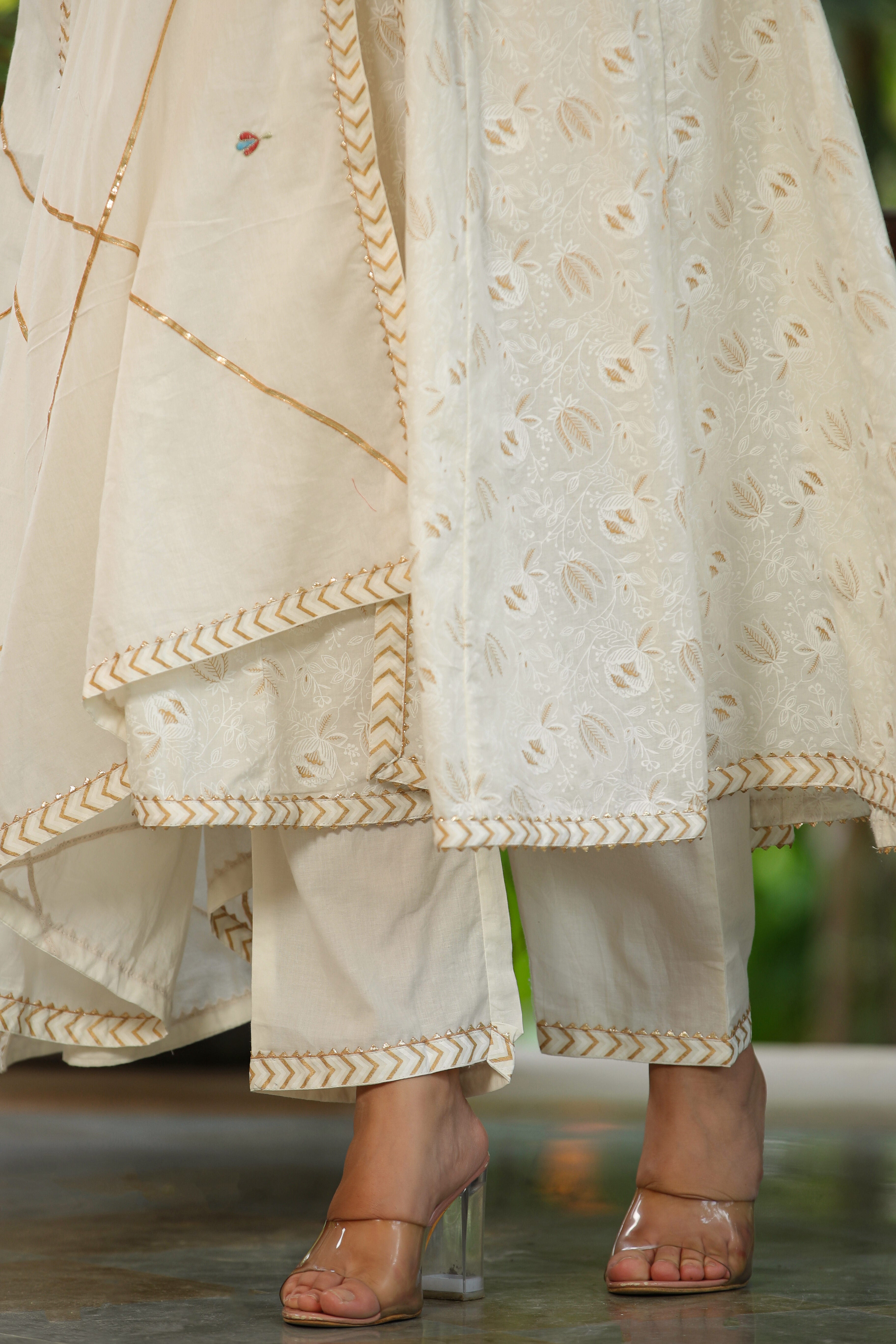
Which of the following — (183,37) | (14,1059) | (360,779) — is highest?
(183,37)

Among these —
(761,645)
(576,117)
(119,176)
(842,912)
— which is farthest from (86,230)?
(842,912)

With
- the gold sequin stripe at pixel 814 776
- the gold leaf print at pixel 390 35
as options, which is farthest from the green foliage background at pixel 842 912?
the gold leaf print at pixel 390 35

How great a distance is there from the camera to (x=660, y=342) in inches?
37.1

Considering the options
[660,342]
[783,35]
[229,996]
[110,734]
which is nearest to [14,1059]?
[229,996]

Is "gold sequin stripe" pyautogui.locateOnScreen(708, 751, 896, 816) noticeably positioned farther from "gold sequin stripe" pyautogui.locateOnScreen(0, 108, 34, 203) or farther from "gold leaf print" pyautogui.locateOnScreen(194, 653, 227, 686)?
"gold sequin stripe" pyautogui.locateOnScreen(0, 108, 34, 203)

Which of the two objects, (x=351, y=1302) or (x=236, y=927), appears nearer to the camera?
(x=351, y=1302)

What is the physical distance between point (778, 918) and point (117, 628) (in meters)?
5.95

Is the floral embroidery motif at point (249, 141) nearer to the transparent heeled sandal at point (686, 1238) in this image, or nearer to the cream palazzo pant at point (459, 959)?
the cream palazzo pant at point (459, 959)

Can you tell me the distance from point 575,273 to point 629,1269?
2.20ft

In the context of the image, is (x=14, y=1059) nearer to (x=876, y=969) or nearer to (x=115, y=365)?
(x=115, y=365)

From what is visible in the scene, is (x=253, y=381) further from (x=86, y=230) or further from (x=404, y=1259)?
(x=404, y=1259)

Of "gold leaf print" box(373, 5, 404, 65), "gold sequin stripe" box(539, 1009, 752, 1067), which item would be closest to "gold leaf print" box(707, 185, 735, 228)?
"gold leaf print" box(373, 5, 404, 65)

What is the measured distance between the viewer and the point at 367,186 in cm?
95

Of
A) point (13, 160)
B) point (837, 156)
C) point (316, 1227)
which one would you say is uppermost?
point (13, 160)
